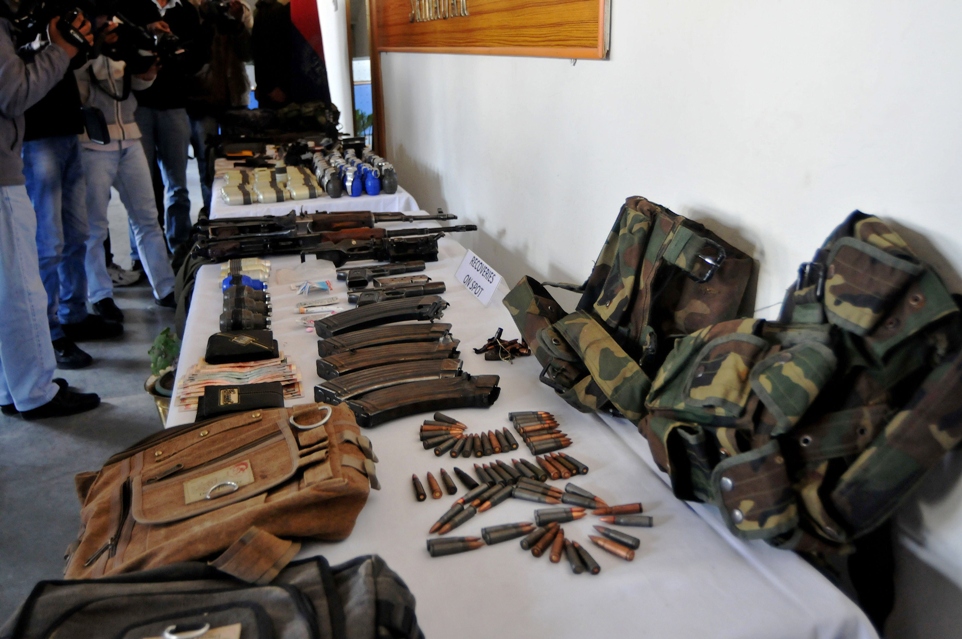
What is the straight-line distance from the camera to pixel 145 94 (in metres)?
4.23

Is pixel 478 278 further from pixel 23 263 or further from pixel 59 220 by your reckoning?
pixel 59 220

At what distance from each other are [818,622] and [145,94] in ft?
15.0

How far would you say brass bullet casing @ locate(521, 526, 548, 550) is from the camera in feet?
3.54

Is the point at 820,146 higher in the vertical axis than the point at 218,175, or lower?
higher

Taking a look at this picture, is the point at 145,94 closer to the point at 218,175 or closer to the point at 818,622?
the point at 218,175

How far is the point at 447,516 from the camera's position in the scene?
1.14 metres

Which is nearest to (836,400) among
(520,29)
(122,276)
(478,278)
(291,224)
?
(478,278)

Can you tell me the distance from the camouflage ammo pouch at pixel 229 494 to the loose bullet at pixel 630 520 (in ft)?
1.36

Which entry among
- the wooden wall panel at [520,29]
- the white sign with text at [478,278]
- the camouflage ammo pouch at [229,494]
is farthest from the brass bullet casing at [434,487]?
the wooden wall panel at [520,29]

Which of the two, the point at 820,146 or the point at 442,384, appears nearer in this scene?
the point at 820,146

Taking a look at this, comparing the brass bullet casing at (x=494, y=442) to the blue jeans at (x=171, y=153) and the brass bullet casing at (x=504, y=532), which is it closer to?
the brass bullet casing at (x=504, y=532)

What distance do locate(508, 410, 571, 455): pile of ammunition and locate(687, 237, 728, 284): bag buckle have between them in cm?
42

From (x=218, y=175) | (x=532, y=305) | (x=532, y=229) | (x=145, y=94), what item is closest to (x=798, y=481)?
(x=532, y=305)

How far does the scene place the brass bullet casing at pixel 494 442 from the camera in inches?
53.0
